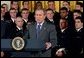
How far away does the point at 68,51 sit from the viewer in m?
2.01

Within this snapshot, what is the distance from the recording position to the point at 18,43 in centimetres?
185

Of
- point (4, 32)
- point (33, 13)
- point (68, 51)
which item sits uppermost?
point (33, 13)

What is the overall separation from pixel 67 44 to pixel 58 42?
76 mm

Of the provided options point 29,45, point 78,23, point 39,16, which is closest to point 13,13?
point 39,16

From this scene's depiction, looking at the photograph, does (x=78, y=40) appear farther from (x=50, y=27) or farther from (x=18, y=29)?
(x=18, y=29)

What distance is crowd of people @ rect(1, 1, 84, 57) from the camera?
77.3 inches

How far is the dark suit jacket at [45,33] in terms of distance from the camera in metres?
1.95

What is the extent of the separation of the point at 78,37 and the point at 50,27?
0.22m

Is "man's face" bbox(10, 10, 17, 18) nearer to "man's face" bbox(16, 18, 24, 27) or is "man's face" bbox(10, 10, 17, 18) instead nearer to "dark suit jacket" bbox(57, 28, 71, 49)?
"man's face" bbox(16, 18, 24, 27)

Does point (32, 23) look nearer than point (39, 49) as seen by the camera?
No

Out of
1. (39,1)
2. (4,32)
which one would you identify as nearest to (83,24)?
(39,1)

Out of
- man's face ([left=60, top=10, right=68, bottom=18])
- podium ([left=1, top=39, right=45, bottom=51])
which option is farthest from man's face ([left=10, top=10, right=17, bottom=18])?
man's face ([left=60, top=10, right=68, bottom=18])

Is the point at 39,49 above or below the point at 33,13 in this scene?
below

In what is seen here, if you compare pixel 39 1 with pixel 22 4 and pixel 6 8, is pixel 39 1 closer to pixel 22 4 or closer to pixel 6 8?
pixel 22 4
